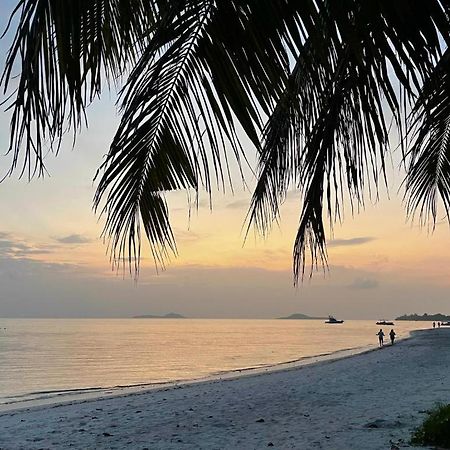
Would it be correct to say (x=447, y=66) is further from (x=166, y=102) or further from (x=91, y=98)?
(x=91, y=98)

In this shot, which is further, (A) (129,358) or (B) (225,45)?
(A) (129,358)

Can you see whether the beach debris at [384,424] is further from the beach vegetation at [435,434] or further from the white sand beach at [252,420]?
the beach vegetation at [435,434]

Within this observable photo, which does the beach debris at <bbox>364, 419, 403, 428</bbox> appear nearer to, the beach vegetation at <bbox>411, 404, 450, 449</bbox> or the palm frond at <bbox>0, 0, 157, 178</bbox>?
the beach vegetation at <bbox>411, 404, 450, 449</bbox>

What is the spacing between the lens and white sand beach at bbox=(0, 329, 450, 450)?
26.2ft

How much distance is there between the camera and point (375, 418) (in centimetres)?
935

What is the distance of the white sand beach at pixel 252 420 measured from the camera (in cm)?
798

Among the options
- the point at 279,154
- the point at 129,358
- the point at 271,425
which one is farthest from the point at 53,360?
the point at 279,154

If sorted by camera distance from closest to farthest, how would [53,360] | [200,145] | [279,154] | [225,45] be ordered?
1. [225,45]
2. [200,145]
3. [279,154]
4. [53,360]

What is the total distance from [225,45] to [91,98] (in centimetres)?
31

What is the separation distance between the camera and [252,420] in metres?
10.4

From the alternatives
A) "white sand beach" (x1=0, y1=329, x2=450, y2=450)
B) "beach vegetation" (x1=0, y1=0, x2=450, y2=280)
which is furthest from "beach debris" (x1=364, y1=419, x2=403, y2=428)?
"beach vegetation" (x1=0, y1=0, x2=450, y2=280)

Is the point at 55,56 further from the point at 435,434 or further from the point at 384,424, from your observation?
the point at 384,424

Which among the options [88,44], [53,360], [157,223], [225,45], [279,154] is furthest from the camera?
[53,360]

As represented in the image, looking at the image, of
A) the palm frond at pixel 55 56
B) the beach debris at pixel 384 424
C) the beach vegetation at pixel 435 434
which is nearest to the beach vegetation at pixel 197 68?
the palm frond at pixel 55 56
